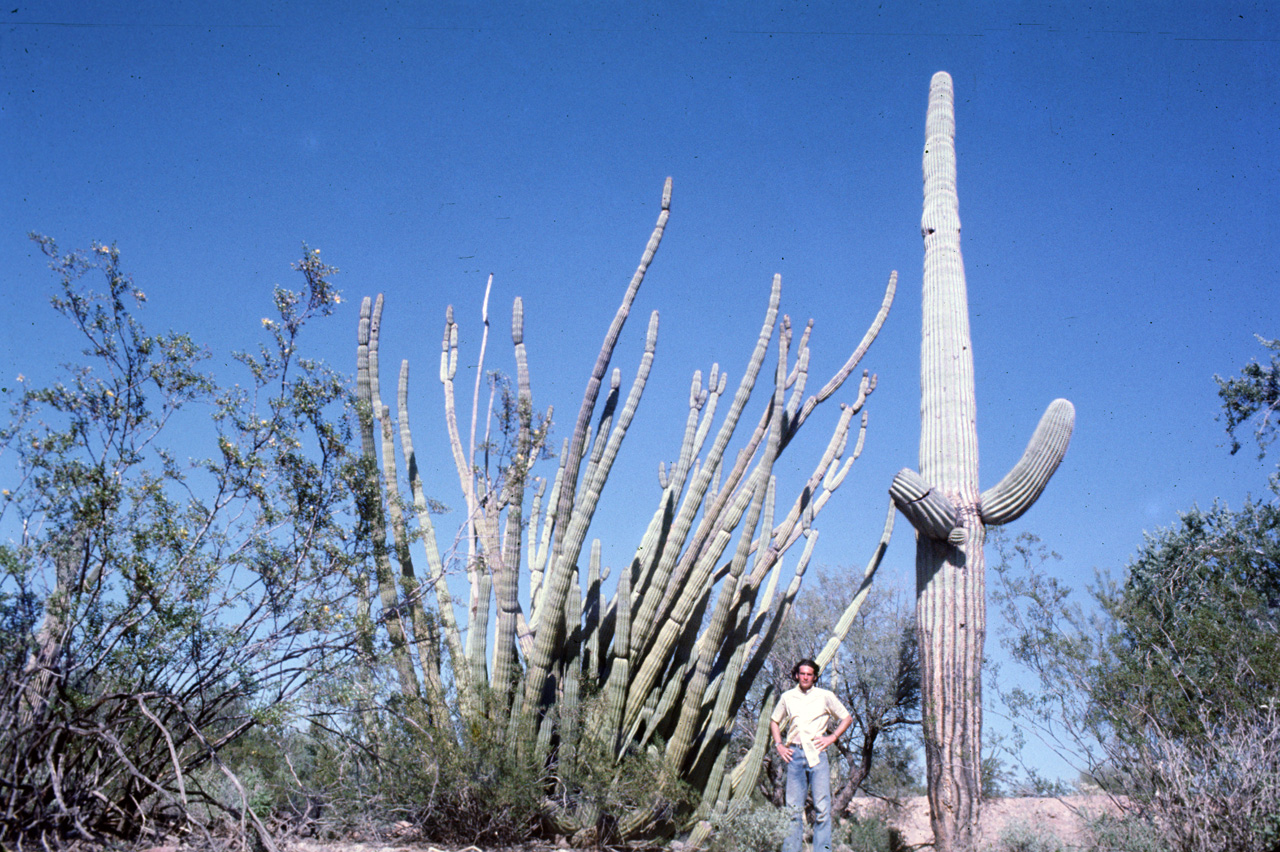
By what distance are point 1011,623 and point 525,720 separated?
255 inches

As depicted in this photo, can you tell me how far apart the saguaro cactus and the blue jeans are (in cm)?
172

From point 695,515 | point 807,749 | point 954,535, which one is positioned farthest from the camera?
point 695,515

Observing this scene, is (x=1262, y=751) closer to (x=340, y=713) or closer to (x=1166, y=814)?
(x=1166, y=814)

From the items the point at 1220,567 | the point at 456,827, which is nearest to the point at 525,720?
the point at 456,827

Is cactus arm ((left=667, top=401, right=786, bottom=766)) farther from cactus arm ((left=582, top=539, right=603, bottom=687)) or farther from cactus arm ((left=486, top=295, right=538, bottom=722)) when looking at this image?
cactus arm ((left=486, top=295, right=538, bottom=722))

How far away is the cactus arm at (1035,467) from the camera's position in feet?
21.0

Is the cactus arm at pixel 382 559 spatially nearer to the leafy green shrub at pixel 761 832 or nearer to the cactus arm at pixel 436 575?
the cactus arm at pixel 436 575

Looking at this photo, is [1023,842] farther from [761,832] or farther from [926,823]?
[926,823]

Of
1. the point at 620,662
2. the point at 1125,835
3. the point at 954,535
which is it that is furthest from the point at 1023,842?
the point at 620,662

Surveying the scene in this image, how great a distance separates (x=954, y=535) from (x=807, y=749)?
7.62 feet

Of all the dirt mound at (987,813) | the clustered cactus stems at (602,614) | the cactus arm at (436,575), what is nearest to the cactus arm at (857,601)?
the clustered cactus stems at (602,614)

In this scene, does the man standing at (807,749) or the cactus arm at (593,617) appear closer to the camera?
the man standing at (807,749)

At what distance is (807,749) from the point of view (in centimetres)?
499

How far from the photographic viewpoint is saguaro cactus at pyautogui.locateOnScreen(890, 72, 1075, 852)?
6.34 metres
